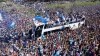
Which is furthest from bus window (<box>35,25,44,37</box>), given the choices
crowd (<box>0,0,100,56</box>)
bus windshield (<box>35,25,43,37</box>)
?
crowd (<box>0,0,100,56</box>)

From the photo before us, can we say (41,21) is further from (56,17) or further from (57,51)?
(57,51)

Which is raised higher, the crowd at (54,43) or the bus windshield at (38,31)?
the crowd at (54,43)

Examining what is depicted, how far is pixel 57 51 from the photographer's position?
59.8ft

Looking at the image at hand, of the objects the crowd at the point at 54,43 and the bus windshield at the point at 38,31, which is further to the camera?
the bus windshield at the point at 38,31

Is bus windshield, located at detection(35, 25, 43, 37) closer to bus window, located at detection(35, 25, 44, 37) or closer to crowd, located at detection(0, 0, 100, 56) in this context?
bus window, located at detection(35, 25, 44, 37)

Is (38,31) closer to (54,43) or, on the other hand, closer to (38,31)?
(38,31)

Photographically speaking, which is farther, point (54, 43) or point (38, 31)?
point (38, 31)

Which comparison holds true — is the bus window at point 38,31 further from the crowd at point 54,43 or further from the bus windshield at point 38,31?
the crowd at point 54,43

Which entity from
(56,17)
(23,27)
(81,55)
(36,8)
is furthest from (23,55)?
(36,8)

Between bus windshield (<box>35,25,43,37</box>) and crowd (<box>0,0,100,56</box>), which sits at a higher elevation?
crowd (<box>0,0,100,56</box>)

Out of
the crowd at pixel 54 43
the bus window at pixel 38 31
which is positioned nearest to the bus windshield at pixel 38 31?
the bus window at pixel 38 31

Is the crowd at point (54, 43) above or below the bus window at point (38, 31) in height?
above

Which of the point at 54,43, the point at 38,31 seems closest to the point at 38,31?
the point at 38,31

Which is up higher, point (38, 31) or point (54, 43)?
point (54, 43)
